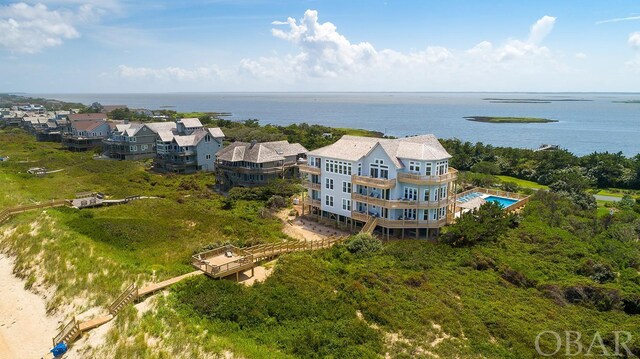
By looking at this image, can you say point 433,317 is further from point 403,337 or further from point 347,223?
point 347,223

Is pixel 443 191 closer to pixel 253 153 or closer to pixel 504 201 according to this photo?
pixel 504 201

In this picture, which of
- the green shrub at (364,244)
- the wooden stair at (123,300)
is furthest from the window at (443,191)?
the wooden stair at (123,300)

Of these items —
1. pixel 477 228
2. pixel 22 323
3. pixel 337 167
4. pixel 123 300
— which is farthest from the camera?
pixel 337 167

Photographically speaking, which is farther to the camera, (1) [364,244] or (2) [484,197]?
(2) [484,197]

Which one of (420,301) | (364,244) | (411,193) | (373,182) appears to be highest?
(373,182)

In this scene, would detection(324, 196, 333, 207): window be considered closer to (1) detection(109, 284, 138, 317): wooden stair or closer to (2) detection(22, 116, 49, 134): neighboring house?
(1) detection(109, 284, 138, 317): wooden stair

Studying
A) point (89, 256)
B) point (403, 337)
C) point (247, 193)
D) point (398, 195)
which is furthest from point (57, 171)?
point (403, 337)

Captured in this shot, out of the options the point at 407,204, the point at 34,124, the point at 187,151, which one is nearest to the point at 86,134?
the point at 34,124
